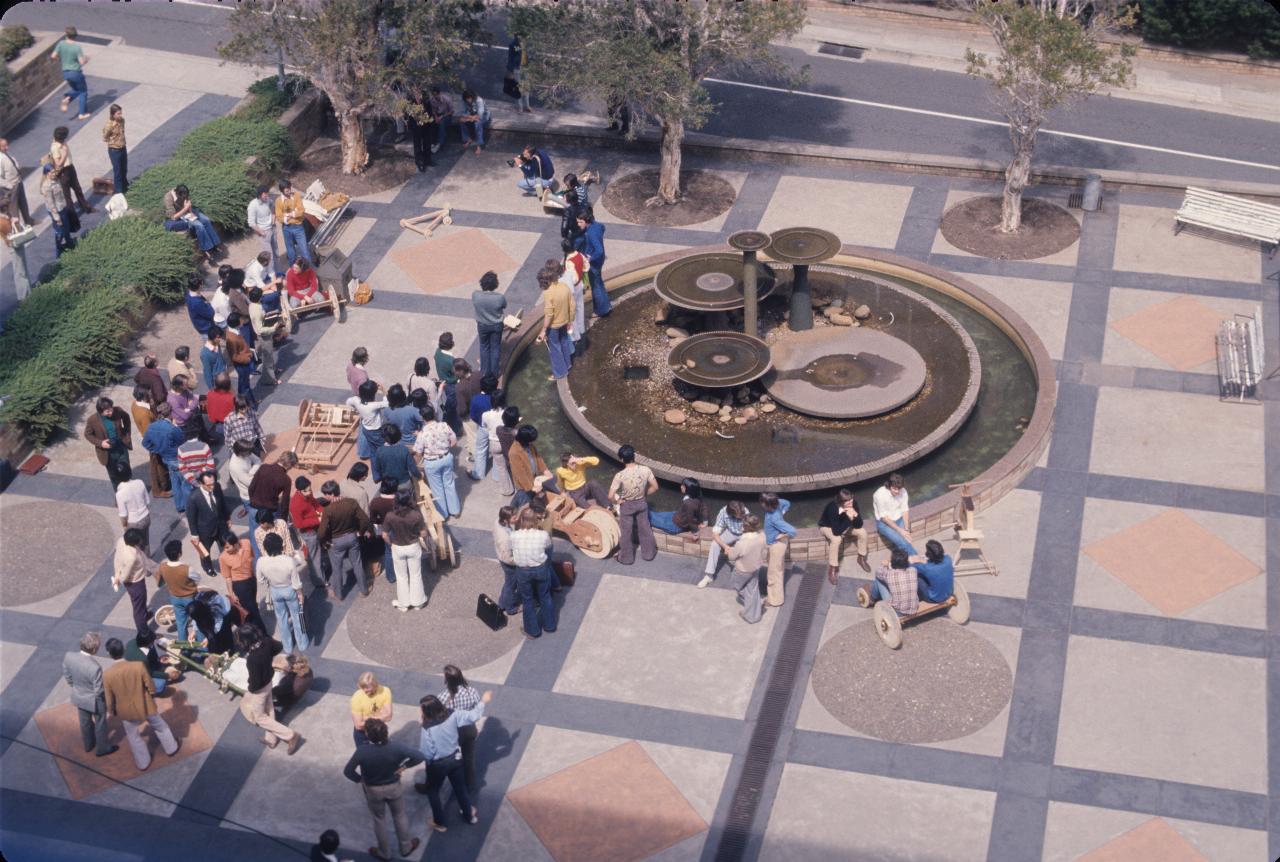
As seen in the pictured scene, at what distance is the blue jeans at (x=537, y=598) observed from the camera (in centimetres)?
→ 1587

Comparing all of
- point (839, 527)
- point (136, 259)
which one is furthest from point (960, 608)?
point (136, 259)

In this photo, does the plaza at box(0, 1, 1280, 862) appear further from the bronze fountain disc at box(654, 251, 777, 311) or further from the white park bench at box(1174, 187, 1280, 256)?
the bronze fountain disc at box(654, 251, 777, 311)

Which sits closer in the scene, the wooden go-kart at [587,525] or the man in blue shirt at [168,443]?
the wooden go-kart at [587,525]

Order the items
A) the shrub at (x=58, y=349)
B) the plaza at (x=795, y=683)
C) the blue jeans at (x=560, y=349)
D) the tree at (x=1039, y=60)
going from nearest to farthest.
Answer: the plaza at (x=795, y=683), the shrub at (x=58, y=349), the blue jeans at (x=560, y=349), the tree at (x=1039, y=60)

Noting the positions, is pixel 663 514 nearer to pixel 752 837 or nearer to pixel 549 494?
pixel 549 494

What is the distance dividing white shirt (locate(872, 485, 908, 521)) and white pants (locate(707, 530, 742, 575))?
1.69 meters

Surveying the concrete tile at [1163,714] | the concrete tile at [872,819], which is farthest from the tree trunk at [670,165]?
the concrete tile at [872,819]

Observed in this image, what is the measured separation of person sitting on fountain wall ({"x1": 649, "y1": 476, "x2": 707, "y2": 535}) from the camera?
17.1 meters

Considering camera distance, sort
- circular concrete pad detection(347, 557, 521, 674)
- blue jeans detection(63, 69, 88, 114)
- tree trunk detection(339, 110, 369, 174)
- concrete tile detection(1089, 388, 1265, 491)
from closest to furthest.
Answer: circular concrete pad detection(347, 557, 521, 674), concrete tile detection(1089, 388, 1265, 491), tree trunk detection(339, 110, 369, 174), blue jeans detection(63, 69, 88, 114)

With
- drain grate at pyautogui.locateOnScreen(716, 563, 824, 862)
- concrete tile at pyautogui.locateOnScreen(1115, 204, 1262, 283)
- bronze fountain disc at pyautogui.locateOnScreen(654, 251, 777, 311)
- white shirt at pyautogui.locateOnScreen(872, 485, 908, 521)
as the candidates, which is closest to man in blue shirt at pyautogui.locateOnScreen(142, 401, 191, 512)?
bronze fountain disc at pyautogui.locateOnScreen(654, 251, 777, 311)

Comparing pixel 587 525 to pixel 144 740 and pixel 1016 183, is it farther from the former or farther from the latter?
pixel 1016 183

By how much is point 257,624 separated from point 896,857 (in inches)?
278

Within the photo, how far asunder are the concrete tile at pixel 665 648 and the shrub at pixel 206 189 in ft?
33.2

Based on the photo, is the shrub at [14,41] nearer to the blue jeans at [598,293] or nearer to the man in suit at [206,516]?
the blue jeans at [598,293]
